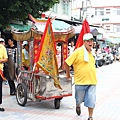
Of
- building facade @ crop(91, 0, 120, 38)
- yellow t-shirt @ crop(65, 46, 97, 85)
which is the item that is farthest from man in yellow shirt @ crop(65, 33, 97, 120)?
building facade @ crop(91, 0, 120, 38)

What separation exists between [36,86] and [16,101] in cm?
115

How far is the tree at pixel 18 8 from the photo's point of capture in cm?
1143

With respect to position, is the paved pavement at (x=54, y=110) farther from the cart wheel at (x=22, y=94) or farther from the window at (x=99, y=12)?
the window at (x=99, y=12)

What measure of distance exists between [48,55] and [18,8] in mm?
4988

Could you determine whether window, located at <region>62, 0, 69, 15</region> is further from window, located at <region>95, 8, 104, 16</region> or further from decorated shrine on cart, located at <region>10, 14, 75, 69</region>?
window, located at <region>95, 8, 104, 16</region>

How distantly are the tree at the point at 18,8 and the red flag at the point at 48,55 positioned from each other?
4.75 meters

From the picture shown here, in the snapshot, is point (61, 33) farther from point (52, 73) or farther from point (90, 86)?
point (90, 86)

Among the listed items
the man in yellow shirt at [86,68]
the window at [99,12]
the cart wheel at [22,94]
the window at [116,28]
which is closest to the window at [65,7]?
the cart wheel at [22,94]

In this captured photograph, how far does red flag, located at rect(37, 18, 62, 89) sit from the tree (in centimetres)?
475

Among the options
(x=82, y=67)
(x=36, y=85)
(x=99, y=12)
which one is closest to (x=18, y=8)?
(x=36, y=85)

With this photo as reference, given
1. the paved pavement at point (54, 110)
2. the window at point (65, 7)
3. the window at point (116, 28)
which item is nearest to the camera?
the paved pavement at point (54, 110)

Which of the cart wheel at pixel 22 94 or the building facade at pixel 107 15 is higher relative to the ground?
the cart wheel at pixel 22 94

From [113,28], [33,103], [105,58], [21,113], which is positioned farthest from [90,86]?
[113,28]

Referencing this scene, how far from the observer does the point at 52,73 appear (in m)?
6.98
